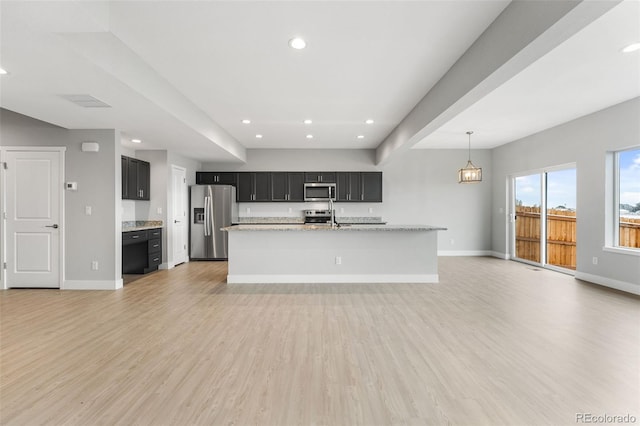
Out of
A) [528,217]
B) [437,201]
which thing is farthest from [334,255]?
[528,217]

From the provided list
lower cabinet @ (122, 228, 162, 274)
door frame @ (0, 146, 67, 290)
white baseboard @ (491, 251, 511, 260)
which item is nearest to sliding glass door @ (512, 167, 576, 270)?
white baseboard @ (491, 251, 511, 260)

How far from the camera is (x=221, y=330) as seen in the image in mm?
3115

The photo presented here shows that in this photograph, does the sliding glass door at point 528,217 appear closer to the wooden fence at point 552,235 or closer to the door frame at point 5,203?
the wooden fence at point 552,235

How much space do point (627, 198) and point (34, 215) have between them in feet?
29.6

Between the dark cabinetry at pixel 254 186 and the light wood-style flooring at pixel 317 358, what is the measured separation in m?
3.70

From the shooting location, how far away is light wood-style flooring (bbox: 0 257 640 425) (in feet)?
6.19

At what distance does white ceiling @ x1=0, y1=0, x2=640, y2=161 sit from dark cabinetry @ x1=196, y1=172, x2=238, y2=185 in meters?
2.53

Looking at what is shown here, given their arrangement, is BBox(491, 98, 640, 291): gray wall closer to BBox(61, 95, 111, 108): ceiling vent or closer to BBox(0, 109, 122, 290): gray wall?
BBox(61, 95, 111, 108): ceiling vent

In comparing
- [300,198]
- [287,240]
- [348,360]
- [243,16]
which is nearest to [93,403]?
[348,360]

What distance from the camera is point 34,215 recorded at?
4.74 m

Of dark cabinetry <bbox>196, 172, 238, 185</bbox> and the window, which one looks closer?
the window

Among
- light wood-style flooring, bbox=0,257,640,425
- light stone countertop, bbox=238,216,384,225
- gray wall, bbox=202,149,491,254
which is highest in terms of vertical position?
gray wall, bbox=202,149,491,254

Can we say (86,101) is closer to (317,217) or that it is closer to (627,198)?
(317,217)

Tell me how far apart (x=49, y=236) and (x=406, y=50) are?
5.54m
